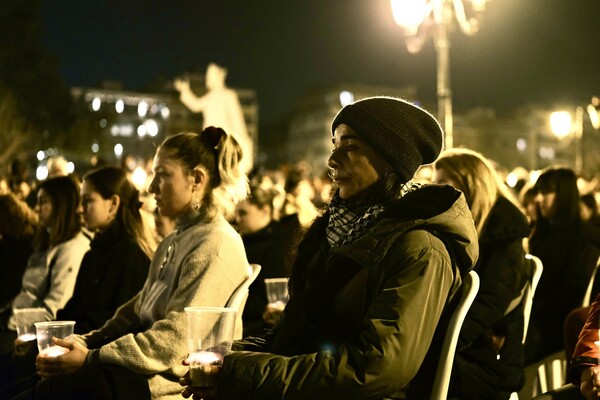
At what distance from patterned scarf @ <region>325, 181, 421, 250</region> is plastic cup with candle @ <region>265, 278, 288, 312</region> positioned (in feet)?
6.89

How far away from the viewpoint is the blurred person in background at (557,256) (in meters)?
6.09

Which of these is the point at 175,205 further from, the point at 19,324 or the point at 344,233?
the point at 344,233

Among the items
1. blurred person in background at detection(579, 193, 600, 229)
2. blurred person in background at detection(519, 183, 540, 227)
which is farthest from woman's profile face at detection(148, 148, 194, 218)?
blurred person in background at detection(579, 193, 600, 229)

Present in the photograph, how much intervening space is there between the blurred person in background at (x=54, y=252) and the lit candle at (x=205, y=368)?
3.42 m

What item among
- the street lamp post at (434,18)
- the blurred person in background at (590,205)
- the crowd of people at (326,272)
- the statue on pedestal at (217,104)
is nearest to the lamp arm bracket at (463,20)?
the street lamp post at (434,18)

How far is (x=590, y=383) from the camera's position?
3102 mm

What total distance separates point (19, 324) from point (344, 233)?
2577 mm

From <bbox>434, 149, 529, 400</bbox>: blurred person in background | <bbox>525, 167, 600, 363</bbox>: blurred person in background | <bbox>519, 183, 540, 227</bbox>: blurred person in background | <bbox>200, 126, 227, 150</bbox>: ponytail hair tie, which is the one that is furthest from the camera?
<bbox>519, 183, 540, 227</bbox>: blurred person in background

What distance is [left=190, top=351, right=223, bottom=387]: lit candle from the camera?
291 centimetres

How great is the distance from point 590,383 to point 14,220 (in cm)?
615

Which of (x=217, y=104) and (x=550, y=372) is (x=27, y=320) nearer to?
(x=550, y=372)

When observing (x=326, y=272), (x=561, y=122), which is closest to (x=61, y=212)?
(x=326, y=272)

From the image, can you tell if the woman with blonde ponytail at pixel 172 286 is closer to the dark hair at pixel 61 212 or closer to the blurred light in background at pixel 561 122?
the dark hair at pixel 61 212

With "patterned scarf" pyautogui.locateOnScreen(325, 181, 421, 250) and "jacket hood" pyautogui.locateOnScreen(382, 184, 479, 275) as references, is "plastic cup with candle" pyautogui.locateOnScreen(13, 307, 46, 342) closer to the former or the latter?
"patterned scarf" pyautogui.locateOnScreen(325, 181, 421, 250)
